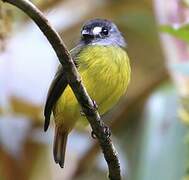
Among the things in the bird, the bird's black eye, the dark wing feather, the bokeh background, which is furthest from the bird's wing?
the bokeh background

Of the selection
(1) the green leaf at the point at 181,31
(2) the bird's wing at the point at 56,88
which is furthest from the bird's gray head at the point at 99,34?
(2) the bird's wing at the point at 56,88

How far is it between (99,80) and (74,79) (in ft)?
1.85

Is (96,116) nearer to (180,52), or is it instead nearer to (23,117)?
(180,52)

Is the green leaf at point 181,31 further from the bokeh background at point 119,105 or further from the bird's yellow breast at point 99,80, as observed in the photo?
the bokeh background at point 119,105

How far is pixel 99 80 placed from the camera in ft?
6.51

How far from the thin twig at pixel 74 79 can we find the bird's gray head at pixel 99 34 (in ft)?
2.05

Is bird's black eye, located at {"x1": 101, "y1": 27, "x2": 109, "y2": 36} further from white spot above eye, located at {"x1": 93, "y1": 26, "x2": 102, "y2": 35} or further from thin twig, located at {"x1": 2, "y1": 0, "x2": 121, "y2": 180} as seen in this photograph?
thin twig, located at {"x1": 2, "y1": 0, "x2": 121, "y2": 180}

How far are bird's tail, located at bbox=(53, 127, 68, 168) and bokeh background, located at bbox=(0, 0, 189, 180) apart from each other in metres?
0.79

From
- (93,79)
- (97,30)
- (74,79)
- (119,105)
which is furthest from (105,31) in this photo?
(119,105)

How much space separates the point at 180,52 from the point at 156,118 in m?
0.58

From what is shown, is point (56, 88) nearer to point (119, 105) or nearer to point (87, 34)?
point (87, 34)

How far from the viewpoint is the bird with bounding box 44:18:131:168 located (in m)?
1.99

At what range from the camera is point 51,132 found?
11.8ft

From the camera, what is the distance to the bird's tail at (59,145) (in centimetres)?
197
